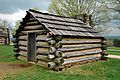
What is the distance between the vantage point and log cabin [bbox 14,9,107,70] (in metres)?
12.2

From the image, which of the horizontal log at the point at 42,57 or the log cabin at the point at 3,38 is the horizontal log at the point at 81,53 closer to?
the horizontal log at the point at 42,57

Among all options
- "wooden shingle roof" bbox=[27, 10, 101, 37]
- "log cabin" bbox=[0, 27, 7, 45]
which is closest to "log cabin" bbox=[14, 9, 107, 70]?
"wooden shingle roof" bbox=[27, 10, 101, 37]

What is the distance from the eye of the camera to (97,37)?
1638 cm

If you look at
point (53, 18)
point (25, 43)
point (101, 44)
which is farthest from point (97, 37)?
point (25, 43)

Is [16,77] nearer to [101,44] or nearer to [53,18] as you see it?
[53,18]

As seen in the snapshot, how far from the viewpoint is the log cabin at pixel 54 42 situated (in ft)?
40.2

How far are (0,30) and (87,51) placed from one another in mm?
28233

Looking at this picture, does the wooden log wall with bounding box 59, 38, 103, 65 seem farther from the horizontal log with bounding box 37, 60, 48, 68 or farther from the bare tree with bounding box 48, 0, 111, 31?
the bare tree with bounding box 48, 0, 111, 31

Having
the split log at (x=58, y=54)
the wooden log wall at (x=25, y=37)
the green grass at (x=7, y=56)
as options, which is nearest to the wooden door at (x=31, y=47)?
the wooden log wall at (x=25, y=37)

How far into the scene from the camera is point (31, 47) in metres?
15.1

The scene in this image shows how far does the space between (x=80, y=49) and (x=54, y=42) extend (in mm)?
2831

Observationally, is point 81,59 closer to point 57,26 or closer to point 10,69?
point 57,26

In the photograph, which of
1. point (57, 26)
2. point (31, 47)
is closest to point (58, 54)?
point (57, 26)

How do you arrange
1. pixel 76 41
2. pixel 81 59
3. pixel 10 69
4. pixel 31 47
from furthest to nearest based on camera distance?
1. pixel 31 47
2. pixel 81 59
3. pixel 76 41
4. pixel 10 69
